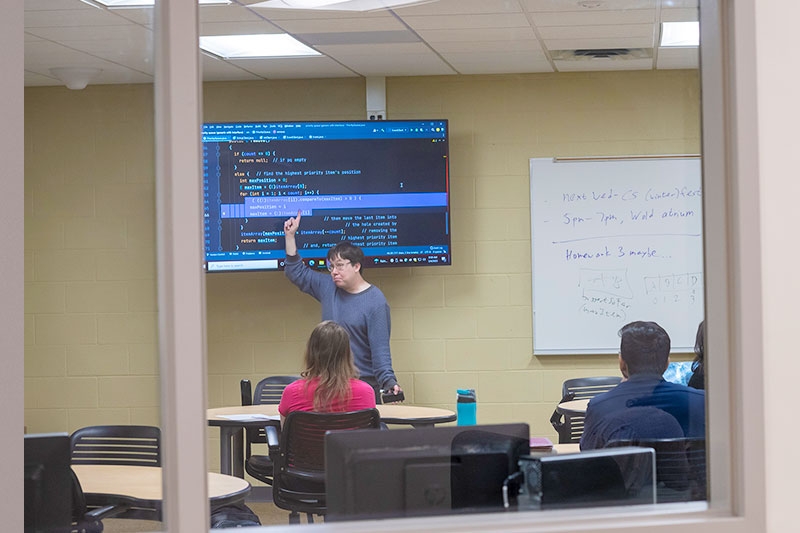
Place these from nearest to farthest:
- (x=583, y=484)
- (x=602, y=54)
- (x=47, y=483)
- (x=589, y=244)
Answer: (x=47, y=483) < (x=583, y=484) < (x=602, y=54) < (x=589, y=244)

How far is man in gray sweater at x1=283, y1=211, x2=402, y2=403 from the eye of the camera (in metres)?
5.26

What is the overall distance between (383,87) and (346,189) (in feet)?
2.21

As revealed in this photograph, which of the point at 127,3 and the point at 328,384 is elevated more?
the point at 127,3

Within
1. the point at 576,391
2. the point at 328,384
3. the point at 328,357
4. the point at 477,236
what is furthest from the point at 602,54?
the point at 328,384

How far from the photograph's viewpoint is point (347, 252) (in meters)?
5.27

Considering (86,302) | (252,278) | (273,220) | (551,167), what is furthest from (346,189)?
(86,302)

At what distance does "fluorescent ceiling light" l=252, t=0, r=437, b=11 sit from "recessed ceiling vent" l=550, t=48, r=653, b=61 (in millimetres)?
1159

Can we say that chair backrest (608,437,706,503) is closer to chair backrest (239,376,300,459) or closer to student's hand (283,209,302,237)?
chair backrest (239,376,300,459)

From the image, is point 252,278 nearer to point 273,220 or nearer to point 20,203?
point 273,220

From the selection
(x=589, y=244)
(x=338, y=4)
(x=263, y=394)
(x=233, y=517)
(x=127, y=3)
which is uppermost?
(x=338, y=4)

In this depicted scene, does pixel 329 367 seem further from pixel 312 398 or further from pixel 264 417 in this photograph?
pixel 264 417

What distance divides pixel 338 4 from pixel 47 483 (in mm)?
3210

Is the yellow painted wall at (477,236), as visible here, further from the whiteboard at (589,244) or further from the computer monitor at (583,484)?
the computer monitor at (583,484)

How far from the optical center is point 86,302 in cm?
174
